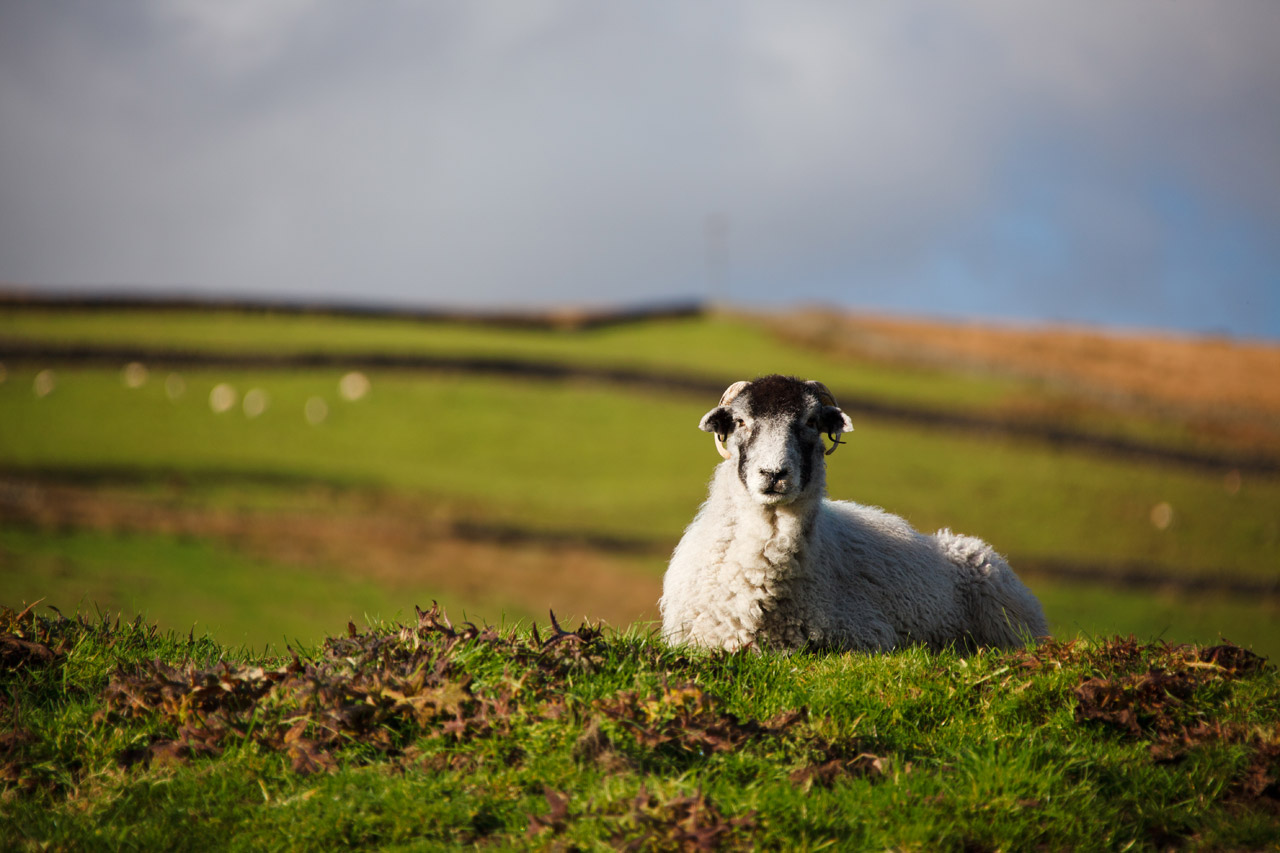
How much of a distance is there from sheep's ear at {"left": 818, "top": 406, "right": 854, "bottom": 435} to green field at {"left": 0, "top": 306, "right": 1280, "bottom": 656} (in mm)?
29747

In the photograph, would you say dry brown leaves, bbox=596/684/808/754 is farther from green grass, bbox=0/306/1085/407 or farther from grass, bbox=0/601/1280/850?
green grass, bbox=0/306/1085/407

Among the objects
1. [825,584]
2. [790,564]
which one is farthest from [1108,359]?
[790,564]

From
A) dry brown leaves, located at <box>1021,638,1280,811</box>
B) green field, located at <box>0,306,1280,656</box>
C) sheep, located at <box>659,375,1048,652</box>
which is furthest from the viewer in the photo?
green field, located at <box>0,306,1280,656</box>

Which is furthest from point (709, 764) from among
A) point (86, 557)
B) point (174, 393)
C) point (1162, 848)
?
point (174, 393)

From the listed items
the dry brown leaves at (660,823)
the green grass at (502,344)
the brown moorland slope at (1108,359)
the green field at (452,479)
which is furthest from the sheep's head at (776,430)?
the brown moorland slope at (1108,359)

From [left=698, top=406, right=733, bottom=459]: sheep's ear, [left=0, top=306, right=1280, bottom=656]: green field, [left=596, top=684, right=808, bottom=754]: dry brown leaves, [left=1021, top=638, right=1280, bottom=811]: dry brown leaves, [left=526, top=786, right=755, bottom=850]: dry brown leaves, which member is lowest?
[left=0, top=306, right=1280, bottom=656]: green field

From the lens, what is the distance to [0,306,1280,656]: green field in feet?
136

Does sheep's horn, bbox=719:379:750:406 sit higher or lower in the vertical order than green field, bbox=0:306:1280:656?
higher

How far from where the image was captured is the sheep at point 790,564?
9297mm

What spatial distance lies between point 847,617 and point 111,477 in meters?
47.6

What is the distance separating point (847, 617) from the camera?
31.6 ft

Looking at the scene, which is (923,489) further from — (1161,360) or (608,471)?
(1161,360)

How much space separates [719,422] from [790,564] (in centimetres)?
151

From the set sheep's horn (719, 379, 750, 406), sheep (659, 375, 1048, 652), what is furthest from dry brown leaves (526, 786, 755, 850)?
sheep's horn (719, 379, 750, 406)
